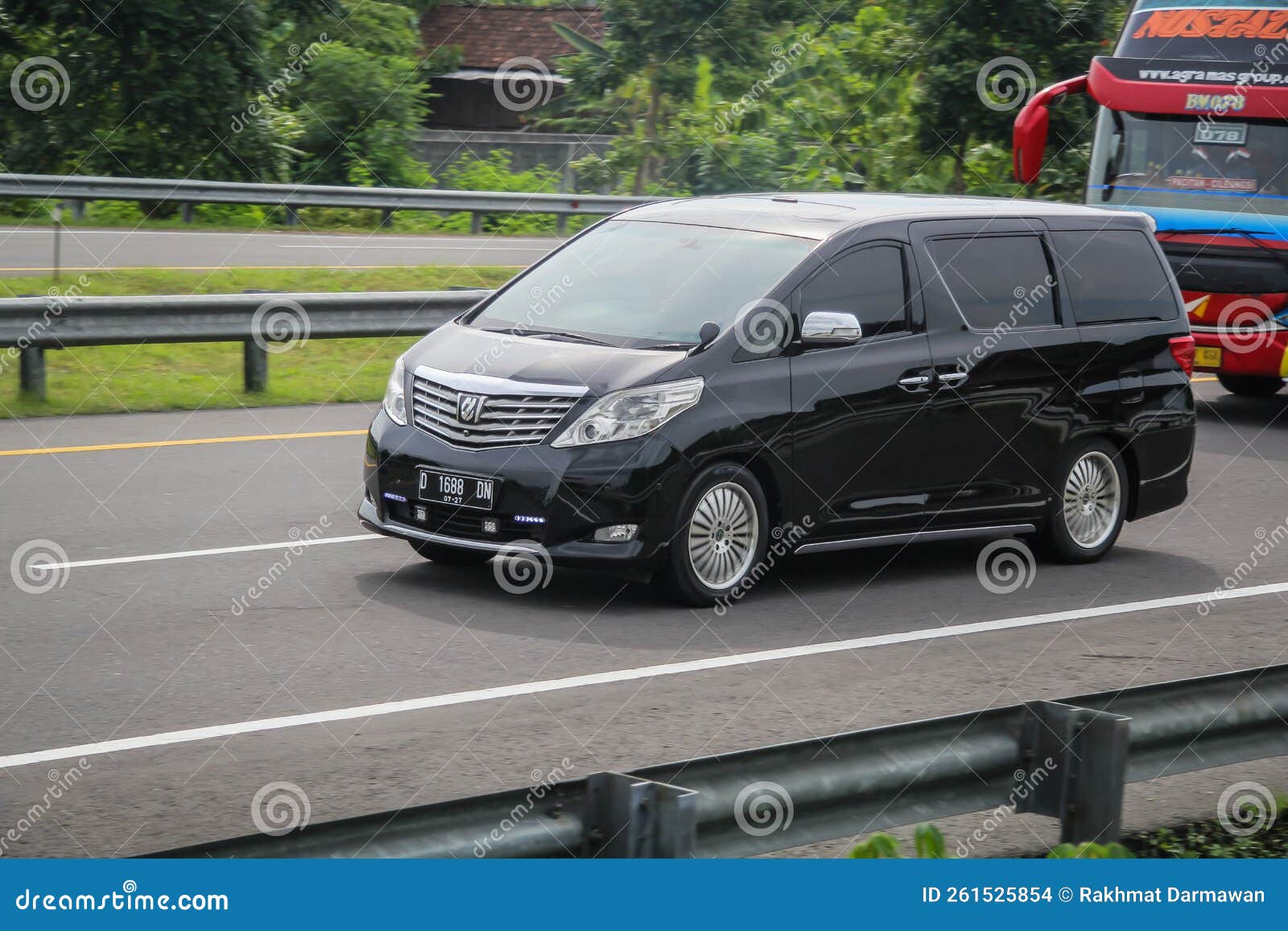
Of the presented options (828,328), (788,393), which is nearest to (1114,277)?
(828,328)

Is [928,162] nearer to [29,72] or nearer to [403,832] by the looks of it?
[29,72]

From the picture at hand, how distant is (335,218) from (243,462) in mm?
17574

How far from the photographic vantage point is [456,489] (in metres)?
8.09

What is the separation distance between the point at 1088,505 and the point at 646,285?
2.94 metres

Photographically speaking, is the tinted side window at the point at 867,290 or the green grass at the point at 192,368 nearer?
the tinted side window at the point at 867,290

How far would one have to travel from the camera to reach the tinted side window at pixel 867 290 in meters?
8.60

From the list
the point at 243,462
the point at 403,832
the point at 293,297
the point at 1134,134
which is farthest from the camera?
the point at 1134,134

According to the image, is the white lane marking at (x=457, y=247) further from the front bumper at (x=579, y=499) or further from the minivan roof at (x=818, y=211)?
the front bumper at (x=579, y=499)

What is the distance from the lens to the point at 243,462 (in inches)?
459

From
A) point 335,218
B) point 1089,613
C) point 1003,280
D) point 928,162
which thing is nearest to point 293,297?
point 1003,280

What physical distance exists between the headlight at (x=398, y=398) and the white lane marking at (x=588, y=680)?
1.96 m

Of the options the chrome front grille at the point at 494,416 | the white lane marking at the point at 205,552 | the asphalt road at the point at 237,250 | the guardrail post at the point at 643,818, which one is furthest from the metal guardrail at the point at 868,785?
the asphalt road at the point at 237,250

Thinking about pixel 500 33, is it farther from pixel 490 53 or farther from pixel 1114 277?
pixel 1114 277

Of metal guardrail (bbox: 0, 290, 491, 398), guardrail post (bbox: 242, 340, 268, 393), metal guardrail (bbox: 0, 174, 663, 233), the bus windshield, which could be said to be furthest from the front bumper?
metal guardrail (bbox: 0, 174, 663, 233)
